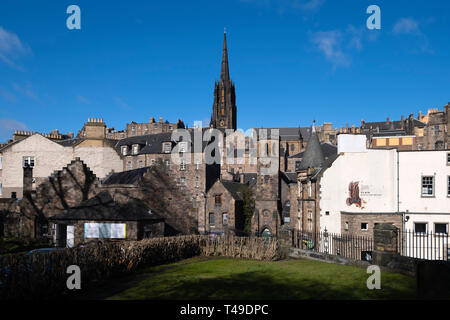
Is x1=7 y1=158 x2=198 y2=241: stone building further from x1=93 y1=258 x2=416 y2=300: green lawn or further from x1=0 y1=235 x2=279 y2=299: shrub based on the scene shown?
x1=93 y1=258 x2=416 y2=300: green lawn

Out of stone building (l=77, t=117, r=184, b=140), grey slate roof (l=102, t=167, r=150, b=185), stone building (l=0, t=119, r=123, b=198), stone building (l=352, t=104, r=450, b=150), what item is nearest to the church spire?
stone building (l=77, t=117, r=184, b=140)

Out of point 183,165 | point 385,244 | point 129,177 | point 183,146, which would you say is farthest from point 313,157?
point 183,146

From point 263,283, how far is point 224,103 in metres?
107

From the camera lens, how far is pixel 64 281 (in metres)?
12.2

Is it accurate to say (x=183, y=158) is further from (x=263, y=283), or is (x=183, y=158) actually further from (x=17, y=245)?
(x=263, y=283)

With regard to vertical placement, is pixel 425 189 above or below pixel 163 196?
above

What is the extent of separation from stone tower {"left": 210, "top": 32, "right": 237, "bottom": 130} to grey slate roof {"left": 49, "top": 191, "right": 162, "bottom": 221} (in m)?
89.5

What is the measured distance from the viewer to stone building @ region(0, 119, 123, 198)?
44.8 m

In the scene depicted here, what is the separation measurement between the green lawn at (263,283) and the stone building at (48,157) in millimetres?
30143

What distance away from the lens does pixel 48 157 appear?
154ft

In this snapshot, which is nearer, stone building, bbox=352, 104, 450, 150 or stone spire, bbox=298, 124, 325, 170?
stone spire, bbox=298, 124, 325, 170

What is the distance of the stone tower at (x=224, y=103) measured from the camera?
116 m

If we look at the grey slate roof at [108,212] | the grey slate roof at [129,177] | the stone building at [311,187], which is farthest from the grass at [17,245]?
the stone building at [311,187]

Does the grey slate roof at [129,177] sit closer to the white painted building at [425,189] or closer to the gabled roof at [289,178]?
the white painted building at [425,189]
